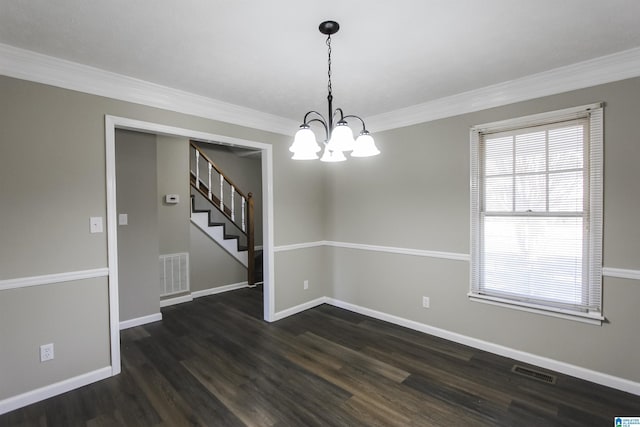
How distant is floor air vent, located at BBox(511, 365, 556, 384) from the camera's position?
2588 mm

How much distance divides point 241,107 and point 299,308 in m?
2.71

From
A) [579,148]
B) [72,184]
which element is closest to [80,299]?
[72,184]

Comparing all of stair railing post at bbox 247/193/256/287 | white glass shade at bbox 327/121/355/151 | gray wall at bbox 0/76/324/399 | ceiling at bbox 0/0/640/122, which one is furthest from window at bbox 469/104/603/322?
stair railing post at bbox 247/193/256/287

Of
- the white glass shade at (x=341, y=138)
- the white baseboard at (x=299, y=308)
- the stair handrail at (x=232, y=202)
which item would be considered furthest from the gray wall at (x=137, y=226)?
the white glass shade at (x=341, y=138)

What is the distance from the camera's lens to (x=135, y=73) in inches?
103

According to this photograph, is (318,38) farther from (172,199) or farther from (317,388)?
(172,199)

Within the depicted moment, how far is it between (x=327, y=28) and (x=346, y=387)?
2678 millimetres

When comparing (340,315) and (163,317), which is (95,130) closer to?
(163,317)

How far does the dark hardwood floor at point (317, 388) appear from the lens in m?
2.18

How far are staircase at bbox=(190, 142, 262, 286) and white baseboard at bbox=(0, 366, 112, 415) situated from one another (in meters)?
2.72

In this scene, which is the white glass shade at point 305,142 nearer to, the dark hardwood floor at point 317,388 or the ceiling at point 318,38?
the ceiling at point 318,38

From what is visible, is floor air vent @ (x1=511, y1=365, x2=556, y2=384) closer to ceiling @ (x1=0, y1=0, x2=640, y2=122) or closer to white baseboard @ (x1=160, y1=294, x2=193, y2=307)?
ceiling @ (x1=0, y1=0, x2=640, y2=122)

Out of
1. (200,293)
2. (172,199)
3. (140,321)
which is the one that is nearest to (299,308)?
(200,293)

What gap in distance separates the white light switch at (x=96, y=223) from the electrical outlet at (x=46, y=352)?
93cm
